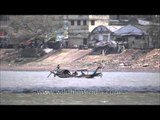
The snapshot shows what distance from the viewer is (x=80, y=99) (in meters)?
6.30

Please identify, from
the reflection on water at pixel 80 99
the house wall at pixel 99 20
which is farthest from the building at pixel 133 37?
the reflection on water at pixel 80 99

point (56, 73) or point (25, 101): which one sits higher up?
point (56, 73)

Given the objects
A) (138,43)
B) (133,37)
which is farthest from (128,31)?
(138,43)

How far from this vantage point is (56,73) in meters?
6.48

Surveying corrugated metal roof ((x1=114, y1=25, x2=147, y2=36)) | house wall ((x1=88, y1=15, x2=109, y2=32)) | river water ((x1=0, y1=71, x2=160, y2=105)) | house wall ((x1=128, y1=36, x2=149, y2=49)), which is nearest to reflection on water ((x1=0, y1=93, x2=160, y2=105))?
river water ((x1=0, y1=71, x2=160, y2=105))

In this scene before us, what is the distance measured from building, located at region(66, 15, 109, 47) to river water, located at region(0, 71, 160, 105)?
71 cm

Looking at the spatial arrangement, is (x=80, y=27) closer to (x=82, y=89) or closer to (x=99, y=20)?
(x=99, y=20)

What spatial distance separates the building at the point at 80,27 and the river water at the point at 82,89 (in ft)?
2.33

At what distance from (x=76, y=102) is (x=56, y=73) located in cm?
69

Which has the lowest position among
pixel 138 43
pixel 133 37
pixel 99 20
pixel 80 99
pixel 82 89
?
pixel 80 99

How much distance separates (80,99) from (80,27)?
137 cm

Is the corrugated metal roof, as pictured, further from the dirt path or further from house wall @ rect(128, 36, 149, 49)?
the dirt path
